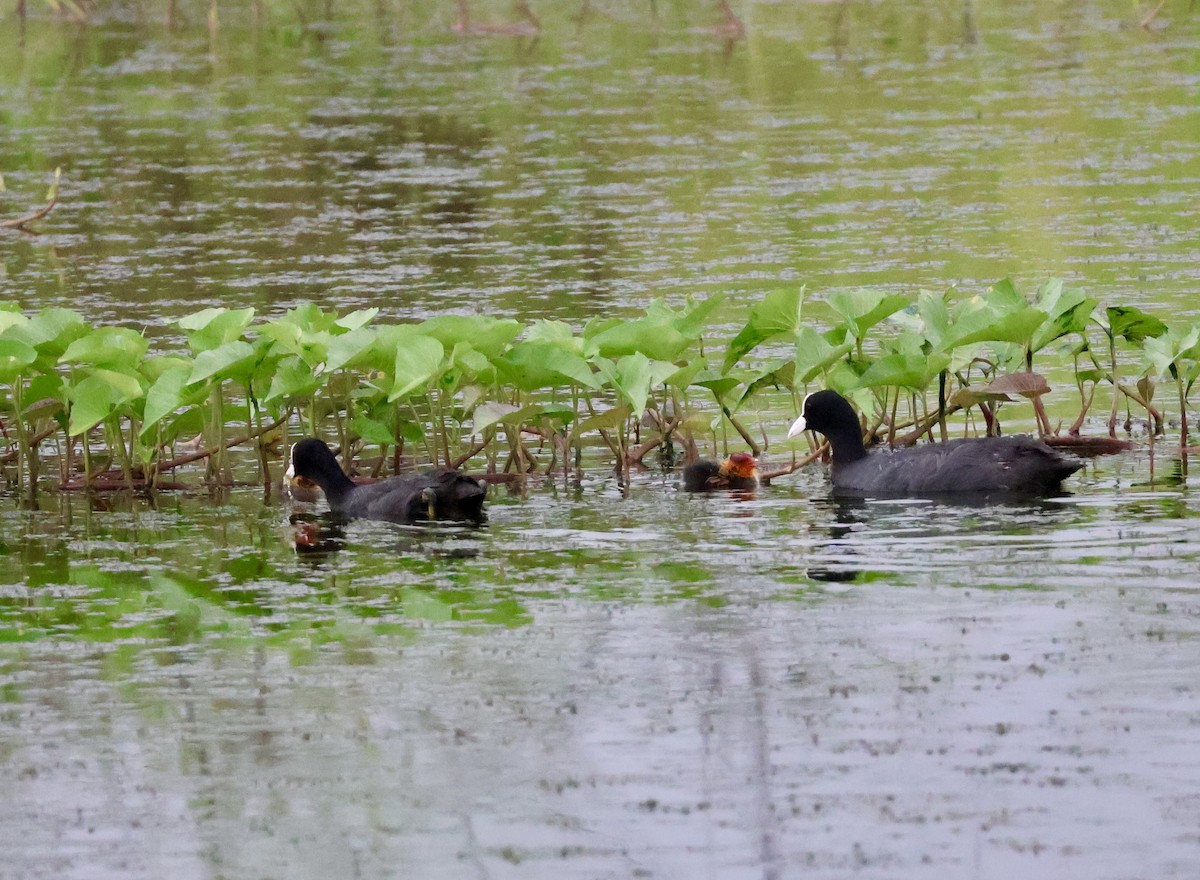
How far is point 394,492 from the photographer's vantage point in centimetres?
993

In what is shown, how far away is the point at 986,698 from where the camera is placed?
6.63 m

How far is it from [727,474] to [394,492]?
1550mm

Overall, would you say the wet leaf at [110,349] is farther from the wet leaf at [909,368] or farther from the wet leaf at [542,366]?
the wet leaf at [909,368]

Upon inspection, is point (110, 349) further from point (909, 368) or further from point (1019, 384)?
point (1019, 384)

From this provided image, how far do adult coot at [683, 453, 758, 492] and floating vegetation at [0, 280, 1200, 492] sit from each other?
1.29 ft

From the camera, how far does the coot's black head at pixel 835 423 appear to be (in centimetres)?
1037

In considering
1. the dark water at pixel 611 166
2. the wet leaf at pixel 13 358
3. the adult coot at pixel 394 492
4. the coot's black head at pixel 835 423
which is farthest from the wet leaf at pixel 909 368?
the dark water at pixel 611 166

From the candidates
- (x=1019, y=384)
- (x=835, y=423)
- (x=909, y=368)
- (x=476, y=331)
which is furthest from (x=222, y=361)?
(x=1019, y=384)

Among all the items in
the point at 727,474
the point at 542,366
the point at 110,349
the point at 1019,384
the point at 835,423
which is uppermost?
the point at 110,349

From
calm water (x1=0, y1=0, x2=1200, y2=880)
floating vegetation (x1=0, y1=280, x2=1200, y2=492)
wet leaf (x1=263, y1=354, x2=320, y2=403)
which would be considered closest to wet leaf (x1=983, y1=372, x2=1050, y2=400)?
floating vegetation (x1=0, y1=280, x2=1200, y2=492)

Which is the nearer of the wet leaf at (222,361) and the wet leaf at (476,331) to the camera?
the wet leaf at (222,361)

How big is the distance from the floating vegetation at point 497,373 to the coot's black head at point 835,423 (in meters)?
0.21

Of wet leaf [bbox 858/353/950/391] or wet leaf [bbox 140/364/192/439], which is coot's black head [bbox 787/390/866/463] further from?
wet leaf [bbox 140/364/192/439]

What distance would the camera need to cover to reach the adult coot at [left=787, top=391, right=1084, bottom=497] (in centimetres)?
959
